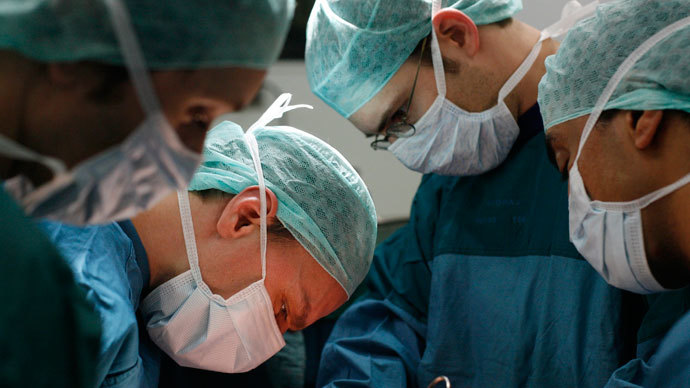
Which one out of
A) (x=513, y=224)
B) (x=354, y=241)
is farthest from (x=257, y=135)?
(x=513, y=224)

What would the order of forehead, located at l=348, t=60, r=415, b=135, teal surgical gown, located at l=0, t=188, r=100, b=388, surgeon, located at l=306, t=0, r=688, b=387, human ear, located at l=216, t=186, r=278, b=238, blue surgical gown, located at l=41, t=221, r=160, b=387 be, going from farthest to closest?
forehead, located at l=348, t=60, r=415, b=135, surgeon, located at l=306, t=0, r=688, b=387, human ear, located at l=216, t=186, r=278, b=238, blue surgical gown, located at l=41, t=221, r=160, b=387, teal surgical gown, located at l=0, t=188, r=100, b=388

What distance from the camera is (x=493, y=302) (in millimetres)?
1799

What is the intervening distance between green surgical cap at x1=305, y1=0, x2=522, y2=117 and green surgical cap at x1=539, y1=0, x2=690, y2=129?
424 mm

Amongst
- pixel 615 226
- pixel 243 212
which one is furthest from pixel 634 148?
pixel 243 212

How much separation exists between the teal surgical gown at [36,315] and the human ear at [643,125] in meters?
1.08

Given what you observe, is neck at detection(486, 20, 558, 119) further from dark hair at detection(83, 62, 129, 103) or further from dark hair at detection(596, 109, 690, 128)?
dark hair at detection(83, 62, 129, 103)

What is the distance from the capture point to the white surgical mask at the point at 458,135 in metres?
1.80

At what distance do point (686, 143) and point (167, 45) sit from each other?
3.27 ft

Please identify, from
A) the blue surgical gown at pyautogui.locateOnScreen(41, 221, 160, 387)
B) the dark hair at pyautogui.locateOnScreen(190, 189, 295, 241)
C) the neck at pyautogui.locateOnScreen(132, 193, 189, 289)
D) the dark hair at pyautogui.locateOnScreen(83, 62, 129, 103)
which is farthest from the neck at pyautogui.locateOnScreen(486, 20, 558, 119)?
the dark hair at pyautogui.locateOnScreen(83, 62, 129, 103)

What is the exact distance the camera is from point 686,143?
1214 millimetres

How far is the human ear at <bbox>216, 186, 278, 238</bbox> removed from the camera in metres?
1.44

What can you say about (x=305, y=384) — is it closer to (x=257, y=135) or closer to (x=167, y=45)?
(x=257, y=135)

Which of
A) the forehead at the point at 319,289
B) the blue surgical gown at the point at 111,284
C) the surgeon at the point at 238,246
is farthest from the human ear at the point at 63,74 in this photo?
the forehead at the point at 319,289

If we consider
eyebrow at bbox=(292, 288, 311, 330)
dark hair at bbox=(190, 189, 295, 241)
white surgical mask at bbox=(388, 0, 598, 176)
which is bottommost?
eyebrow at bbox=(292, 288, 311, 330)
